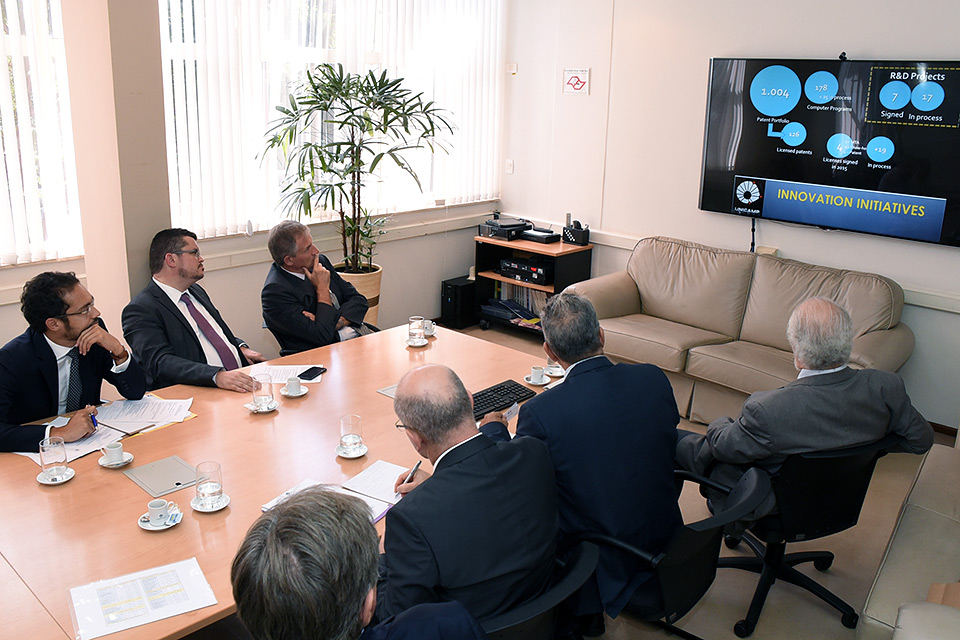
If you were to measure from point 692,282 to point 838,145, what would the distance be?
1.23 m

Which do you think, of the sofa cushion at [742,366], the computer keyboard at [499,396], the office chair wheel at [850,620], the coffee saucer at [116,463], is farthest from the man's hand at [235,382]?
the sofa cushion at [742,366]

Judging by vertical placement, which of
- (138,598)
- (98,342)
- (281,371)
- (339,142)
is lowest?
(138,598)

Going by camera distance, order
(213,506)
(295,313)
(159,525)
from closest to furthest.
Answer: (159,525) → (213,506) → (295,313)

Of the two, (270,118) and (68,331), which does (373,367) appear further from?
(270,118)

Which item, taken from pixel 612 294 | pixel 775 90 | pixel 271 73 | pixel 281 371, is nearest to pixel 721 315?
pixel 612 294

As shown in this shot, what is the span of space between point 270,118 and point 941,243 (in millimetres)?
4235

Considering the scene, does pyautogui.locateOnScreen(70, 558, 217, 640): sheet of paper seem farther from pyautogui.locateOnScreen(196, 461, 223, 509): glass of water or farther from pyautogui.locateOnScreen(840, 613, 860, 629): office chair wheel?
pyautogui.locateOnScreen(840, 613, 860, 629): office chair wheel

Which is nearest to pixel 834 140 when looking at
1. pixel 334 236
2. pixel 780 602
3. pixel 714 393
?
pixel 714 393

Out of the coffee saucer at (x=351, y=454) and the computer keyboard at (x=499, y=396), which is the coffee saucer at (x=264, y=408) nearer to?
the coffee saucer at (x=351, y=454)

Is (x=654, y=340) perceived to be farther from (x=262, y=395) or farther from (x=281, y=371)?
(x=262, y=395)

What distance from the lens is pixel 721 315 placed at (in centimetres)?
520

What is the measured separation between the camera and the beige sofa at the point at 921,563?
2.07 metres

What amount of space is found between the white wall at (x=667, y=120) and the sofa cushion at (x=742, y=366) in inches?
35.8

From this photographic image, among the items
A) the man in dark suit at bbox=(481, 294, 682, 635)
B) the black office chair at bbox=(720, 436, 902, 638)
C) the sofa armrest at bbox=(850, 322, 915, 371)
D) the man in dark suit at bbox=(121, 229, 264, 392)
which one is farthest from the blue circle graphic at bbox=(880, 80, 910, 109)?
the man in dark suit at bbox=(121, 229, 264, 392)
